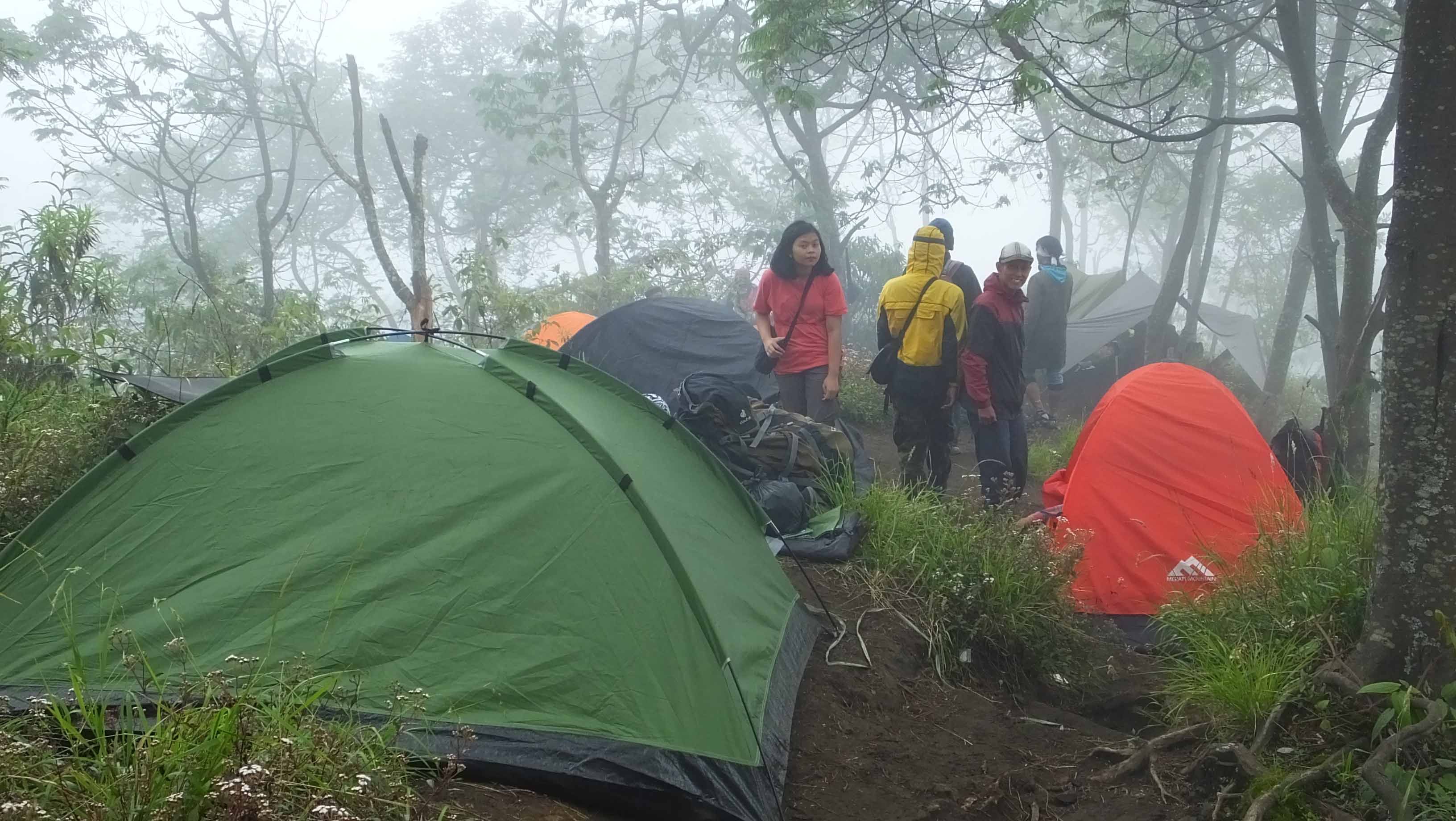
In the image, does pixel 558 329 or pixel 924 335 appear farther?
pixel 558 329

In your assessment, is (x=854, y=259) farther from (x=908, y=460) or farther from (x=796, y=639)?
(x=796, y=639)

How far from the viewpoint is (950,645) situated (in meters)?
4.00

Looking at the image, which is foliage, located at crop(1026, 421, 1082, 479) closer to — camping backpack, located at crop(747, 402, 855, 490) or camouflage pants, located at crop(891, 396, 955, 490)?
camouflage pants, located at crop(891, 396, 955, 490)

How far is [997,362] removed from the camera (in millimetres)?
4984

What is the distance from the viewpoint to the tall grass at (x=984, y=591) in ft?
13.1

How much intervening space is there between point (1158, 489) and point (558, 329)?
6193 millimetres

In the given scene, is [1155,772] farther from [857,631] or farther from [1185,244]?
[1185,244]

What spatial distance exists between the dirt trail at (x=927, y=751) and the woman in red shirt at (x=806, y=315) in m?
1.51

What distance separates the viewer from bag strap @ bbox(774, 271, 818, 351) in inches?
206

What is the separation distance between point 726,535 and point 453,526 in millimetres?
1101

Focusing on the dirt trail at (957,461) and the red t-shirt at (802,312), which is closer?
the red t-shirt at (802,312)


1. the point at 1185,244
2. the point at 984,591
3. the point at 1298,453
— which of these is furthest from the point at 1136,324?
the point at 984,591

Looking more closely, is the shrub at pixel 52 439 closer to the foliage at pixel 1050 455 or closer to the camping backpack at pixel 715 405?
the camping backpack at pixel 715 405

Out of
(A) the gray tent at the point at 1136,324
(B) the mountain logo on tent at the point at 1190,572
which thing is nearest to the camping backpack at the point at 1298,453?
(B) the mountain logo on tent at the point at 1190,572
